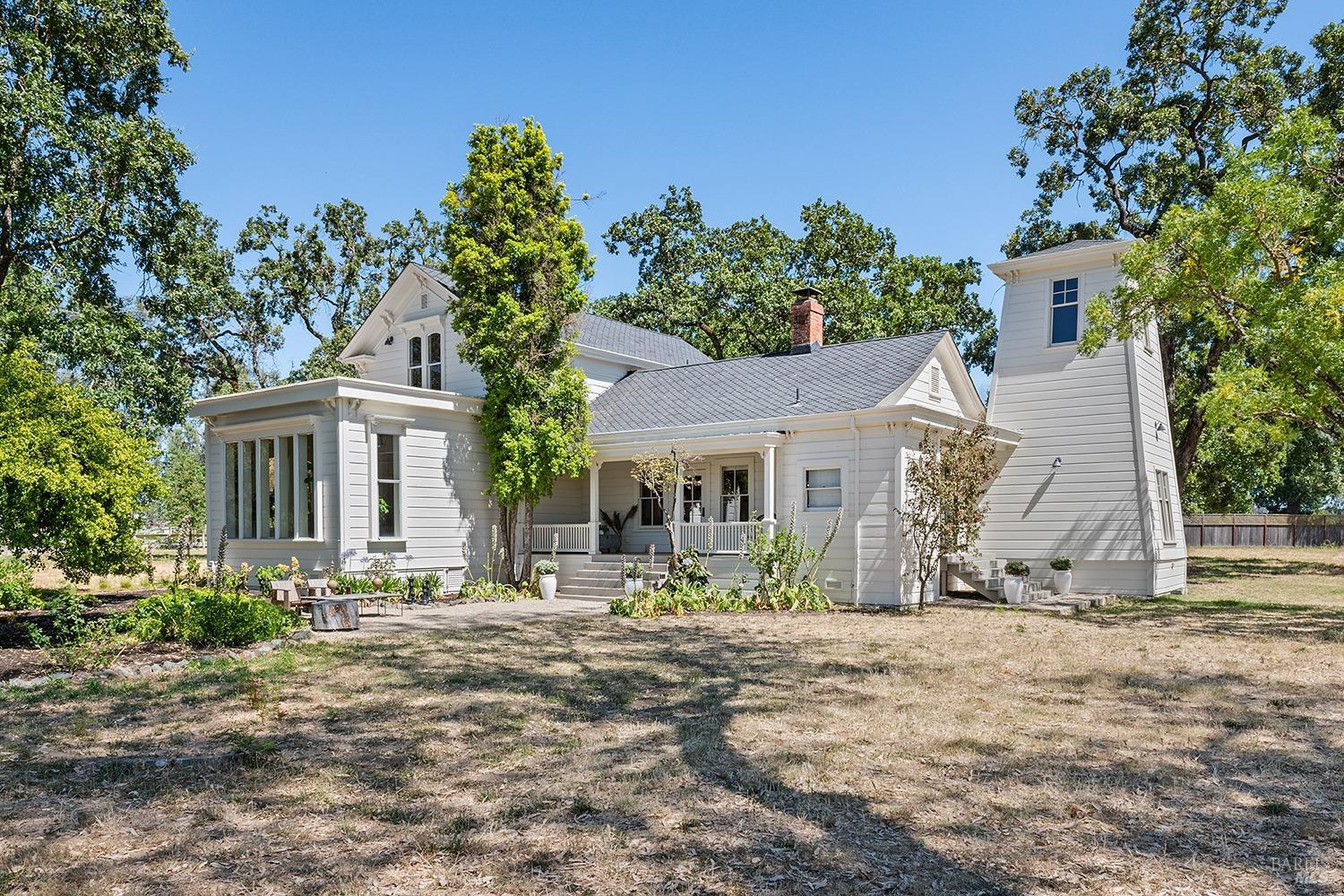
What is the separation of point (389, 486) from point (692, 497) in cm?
647

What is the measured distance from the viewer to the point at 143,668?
28.8 ft

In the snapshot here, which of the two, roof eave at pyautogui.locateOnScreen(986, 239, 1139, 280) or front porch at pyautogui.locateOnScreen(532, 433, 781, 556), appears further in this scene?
roof eave at pyautogui.locateOnScreen(986, 239, 1139, 280)

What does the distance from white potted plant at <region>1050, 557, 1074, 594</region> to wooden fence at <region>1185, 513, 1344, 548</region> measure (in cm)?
2607

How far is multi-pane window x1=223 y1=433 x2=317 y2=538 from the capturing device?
56.0 feet

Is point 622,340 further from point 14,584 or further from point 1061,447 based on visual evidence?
point 14,584

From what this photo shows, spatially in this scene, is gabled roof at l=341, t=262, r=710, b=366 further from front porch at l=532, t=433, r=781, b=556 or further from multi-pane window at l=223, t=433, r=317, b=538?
multi-pane window at l=223, t=433, r=317, b=538

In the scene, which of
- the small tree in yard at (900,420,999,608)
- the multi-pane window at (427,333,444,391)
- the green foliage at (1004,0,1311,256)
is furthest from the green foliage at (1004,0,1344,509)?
the multi-pane window at (427,333,444,391)

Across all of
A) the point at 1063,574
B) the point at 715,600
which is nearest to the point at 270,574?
the point at 715,600

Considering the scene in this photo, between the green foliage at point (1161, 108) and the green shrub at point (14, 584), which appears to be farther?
the green foliage at point (1161, 108)

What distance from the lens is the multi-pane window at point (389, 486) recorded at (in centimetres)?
1708

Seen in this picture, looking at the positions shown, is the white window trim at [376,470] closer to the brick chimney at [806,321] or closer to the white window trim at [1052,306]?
the brick chimney at [806,321]

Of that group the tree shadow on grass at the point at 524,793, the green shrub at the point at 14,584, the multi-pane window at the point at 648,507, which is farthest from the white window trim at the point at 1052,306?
the green shrub at the point at 14,584

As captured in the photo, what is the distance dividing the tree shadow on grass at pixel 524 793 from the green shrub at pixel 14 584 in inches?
139

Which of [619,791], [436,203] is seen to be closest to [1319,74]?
[436,203]
